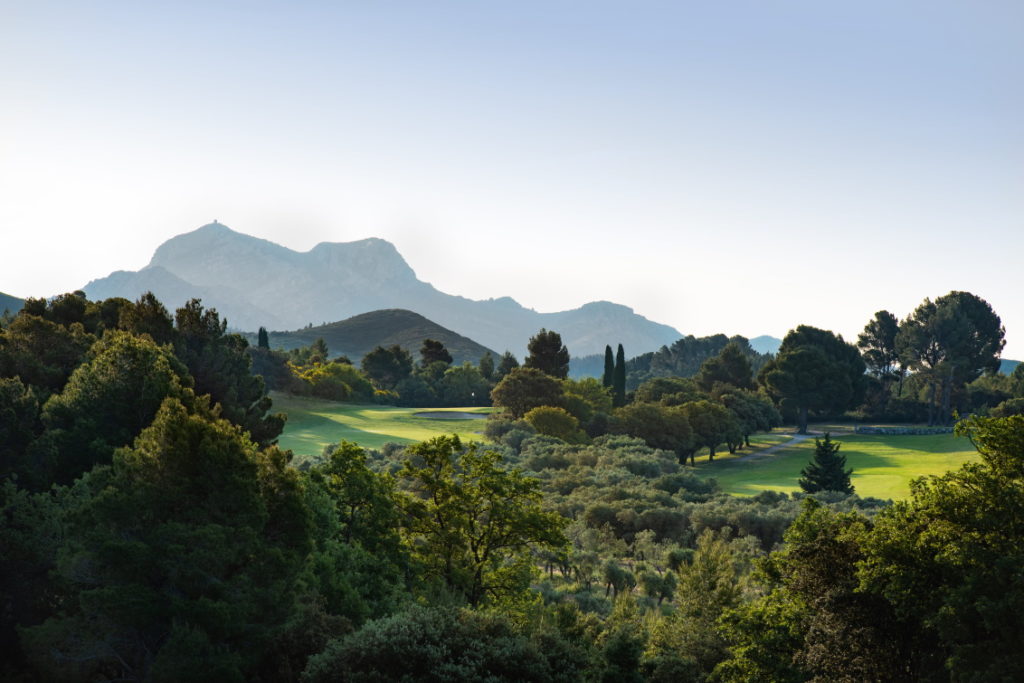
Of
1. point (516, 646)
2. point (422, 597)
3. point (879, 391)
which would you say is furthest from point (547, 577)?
point (879, 391)

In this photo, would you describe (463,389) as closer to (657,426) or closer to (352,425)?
(352,425)

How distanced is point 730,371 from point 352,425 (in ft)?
181

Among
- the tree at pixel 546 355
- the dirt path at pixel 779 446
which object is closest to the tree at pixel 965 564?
the dirt path at pixel 779 446

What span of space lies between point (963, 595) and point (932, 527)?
1304 mm

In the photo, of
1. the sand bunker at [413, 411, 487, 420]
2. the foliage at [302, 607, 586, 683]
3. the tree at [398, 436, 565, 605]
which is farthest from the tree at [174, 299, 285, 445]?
the sand bunker at [413, 411, 487, 420]

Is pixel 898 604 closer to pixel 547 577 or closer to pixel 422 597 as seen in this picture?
pixel 422 597

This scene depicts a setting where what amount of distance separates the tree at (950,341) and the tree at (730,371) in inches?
902

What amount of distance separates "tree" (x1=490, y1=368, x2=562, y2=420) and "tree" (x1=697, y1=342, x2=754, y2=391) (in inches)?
1486

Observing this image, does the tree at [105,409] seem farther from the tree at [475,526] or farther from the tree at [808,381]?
the tree at [808,381]

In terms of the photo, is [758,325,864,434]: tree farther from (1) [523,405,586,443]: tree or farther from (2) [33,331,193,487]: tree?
(2) [33,331,193,487]: tree

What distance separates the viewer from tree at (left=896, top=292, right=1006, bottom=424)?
Answer: 102m

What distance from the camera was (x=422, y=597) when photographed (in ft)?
55.9

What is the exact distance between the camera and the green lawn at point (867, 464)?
53750mm

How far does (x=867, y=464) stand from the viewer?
216ft
